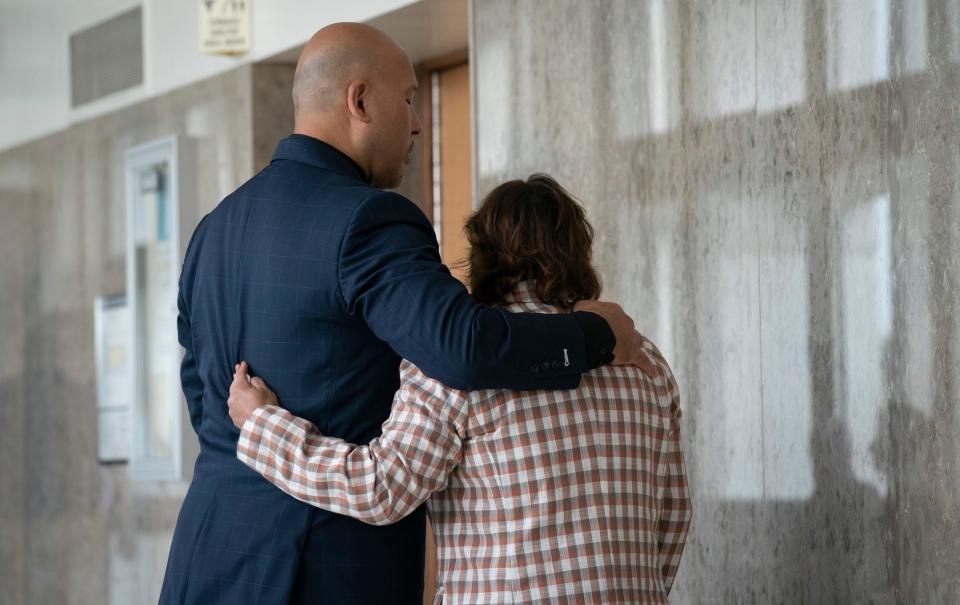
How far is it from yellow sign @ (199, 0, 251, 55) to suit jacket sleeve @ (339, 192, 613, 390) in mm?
3469

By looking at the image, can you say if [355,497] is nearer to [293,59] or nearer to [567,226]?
[567,226]

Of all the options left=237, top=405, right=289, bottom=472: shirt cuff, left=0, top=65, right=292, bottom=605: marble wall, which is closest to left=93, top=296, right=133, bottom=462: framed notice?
left=0, top=65, right=292, bottom=605: marble wall

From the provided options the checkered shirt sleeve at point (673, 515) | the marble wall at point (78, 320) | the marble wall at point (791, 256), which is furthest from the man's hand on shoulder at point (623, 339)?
the marble wall at point (78, 320)

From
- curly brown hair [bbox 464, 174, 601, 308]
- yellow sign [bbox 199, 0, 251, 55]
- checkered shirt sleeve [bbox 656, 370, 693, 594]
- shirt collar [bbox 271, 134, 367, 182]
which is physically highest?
yellow sign [bbox 199, 0, 251, 55]

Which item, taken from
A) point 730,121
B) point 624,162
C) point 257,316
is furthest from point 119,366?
point 257,316

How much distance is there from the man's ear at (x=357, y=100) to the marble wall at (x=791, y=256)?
1203 millimetres

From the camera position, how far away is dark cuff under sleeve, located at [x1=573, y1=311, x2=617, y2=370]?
6.49 feet

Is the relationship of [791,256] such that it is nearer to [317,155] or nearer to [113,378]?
[317,155]

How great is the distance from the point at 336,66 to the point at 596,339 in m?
0.64

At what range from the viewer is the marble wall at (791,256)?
2809 millimetres

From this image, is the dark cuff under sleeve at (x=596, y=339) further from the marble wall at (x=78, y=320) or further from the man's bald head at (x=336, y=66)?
the marble wall at (x=78, y=320)

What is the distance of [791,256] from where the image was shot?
317 cm

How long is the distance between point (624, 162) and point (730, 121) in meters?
0.42

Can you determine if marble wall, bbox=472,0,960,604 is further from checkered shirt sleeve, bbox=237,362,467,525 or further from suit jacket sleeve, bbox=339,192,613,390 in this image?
checkered shirt sleeve, bbox=237,362,467,525
